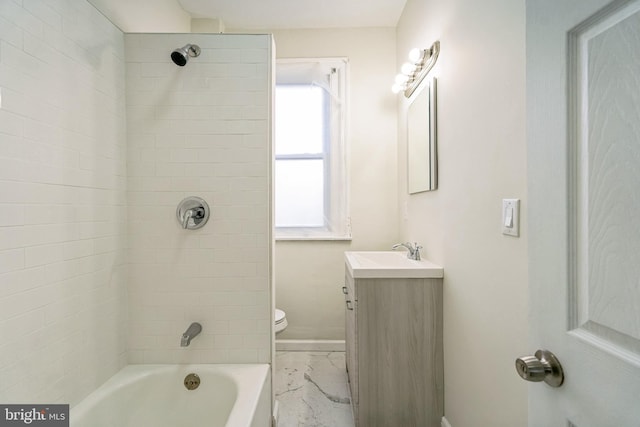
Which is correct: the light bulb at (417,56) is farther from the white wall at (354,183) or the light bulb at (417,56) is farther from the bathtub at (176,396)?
Result: the bathtub at (176,396)

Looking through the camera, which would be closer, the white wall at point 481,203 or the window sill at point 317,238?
the white wall at point 481,203

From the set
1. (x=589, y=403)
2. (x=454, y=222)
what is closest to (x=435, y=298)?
(x=454, y=222)

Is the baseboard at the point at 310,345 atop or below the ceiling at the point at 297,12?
below

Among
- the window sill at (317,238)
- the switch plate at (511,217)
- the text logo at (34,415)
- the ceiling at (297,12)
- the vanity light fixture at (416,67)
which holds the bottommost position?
the text logo at (34,415)

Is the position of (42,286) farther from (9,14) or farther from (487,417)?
(487,417)

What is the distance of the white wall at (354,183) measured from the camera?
8.55 ft

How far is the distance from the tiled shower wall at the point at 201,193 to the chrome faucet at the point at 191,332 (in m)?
0.04

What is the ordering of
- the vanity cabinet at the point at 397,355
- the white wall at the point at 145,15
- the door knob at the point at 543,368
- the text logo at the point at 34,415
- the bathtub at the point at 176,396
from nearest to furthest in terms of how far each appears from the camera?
the door knob at the point at 543,368, the text logo at the point at 34,415, the bathtub at the point at 176,396, the white wall at the point at 145,15, the vanity cabinet at the point at 397,355

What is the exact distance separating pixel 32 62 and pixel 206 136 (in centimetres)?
65

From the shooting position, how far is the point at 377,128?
261 cm

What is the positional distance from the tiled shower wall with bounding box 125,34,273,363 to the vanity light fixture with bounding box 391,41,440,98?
2.87ft

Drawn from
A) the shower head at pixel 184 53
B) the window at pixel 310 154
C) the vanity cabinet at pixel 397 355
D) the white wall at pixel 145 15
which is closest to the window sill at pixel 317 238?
the window at pixel 310 154

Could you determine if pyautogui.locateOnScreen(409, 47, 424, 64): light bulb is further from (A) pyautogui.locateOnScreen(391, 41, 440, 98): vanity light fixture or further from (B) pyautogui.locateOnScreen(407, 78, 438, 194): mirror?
(B) pyautogui.locateOnScreen(407, 78, 438, 194): mirror

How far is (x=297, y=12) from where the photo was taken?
2402 mm
